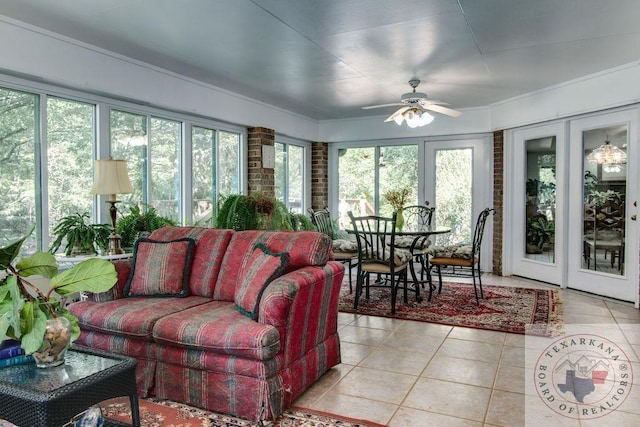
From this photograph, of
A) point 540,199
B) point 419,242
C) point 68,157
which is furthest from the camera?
point 540,199

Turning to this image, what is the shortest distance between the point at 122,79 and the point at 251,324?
2.89 m

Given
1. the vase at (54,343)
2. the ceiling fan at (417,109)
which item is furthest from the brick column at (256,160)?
the vase at (54,343)

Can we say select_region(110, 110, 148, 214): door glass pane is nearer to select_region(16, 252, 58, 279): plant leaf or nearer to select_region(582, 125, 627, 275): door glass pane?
select_region(16, 252, 58, 279): plant leaf

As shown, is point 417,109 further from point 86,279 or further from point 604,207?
point 86,279

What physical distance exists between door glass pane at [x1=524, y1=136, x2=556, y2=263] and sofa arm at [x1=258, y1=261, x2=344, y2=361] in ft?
13.3

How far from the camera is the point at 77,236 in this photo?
11.3ft

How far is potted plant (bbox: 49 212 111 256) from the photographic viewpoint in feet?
11.2

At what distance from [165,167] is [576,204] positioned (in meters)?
4.72

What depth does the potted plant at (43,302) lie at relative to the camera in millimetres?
1614

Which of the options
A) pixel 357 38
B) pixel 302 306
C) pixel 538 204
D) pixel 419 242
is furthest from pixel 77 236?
pixel 538 204

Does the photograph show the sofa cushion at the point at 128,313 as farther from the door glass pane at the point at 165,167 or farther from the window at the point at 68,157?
the door glass pane at the point at 165,167

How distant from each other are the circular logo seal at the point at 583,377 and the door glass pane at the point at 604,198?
1.77 metres

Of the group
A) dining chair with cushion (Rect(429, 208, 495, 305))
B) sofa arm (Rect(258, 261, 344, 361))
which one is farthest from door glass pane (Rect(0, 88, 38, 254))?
dining chair with cushion (Rect(429, 208, 495, 305))

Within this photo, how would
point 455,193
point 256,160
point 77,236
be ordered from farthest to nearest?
point 455,193, point 256,160, point 77,236
